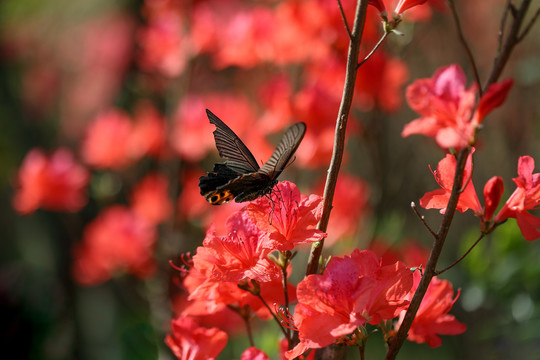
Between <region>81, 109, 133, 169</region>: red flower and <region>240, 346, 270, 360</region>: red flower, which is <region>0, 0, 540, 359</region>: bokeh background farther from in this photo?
<region>240, 346, 270, 360</region>: red flower

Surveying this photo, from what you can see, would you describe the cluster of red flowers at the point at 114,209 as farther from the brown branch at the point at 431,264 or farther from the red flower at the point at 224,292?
the brown branch at the point at 431,264

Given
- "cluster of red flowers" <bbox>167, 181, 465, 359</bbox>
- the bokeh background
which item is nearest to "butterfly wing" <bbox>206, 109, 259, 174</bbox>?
"cluster of red flowers" <bbox>167, 181, 465, 359</bbox>

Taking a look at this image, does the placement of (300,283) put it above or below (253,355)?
above

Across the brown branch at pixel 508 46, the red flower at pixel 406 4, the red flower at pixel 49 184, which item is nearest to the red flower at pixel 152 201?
the red flower at pixel 49 184

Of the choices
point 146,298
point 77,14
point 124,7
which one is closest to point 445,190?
point 146,298

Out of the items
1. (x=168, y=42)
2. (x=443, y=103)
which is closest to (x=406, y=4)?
(x=443, y=103)

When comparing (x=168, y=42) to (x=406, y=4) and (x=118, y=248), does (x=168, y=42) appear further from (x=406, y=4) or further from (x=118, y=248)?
(x=406, y=4)

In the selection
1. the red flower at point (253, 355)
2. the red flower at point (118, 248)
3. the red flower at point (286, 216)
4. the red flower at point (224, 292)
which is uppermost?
the red flower at point (286, 216)
